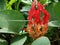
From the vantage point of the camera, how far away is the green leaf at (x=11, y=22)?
0.72 m

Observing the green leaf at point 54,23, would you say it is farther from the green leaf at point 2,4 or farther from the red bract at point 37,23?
the green leaf at point 2,4

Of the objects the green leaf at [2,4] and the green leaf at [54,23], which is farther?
the green leaf at [2,4]

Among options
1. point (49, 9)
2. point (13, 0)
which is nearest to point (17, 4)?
point (13, 0)

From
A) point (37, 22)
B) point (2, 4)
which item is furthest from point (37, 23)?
point (2, 4)

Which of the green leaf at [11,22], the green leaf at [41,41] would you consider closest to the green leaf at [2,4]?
the green leaf at [11,22]

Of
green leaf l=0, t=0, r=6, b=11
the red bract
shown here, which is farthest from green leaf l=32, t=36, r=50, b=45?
green leaf l=0, t=0, r=6, b=11

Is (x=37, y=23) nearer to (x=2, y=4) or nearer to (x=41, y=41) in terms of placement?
(x=41, y=41)

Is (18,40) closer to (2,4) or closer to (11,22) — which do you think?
(11,22)

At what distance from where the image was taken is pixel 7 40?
77 cm

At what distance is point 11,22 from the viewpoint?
2.35 feet

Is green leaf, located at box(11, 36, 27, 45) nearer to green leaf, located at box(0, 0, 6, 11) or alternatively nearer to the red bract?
the red bract

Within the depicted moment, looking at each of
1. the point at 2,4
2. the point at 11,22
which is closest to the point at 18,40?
the point at 11,22

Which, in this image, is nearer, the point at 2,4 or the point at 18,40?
the point at 18,40

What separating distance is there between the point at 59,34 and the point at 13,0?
9.1 inches
